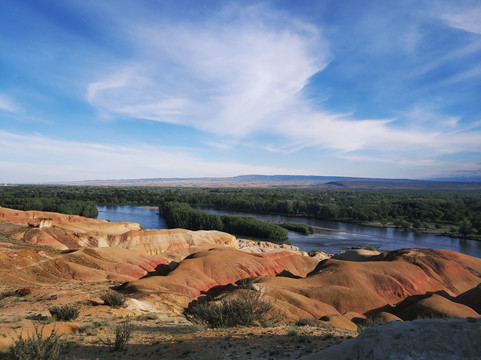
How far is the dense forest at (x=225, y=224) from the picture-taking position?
66.8 meters

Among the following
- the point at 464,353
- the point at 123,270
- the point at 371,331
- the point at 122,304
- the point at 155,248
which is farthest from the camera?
the point at 155,248

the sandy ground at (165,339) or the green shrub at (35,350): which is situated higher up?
the green shrub at (35,350)

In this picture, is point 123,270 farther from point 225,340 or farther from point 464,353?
point 464,353

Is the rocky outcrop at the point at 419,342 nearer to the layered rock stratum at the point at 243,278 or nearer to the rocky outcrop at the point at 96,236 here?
the layered rock stratum at the point at 243,278

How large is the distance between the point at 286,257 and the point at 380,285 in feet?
39.2

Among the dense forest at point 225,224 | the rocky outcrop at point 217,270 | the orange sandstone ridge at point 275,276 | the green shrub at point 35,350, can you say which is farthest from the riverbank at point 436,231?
the green shrub at point 35,350

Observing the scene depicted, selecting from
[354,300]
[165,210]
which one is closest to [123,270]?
[354,300]

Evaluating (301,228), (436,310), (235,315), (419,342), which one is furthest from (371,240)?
(419,342)

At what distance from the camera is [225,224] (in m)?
73.2

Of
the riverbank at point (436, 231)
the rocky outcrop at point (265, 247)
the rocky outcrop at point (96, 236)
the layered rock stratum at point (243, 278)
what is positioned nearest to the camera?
the layered rock stratum at point (243, 278)

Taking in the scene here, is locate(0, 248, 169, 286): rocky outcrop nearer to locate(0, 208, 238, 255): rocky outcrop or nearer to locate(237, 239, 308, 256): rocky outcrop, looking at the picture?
locate(0, 208, 238, 255): rocky outcrop

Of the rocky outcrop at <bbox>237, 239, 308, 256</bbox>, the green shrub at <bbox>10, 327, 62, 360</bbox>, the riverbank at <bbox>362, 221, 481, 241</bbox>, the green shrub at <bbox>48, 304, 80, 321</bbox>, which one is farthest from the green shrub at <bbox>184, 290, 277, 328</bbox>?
the riverbank at <bbox>362, 221, 481, 241</bbox>

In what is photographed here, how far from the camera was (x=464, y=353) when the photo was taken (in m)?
5.41

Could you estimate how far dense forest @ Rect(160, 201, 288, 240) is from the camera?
Answer: 66.8 m
